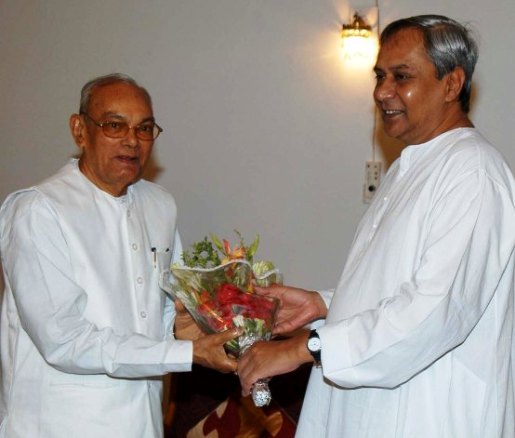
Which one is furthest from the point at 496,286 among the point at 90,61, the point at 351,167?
the point at 90,61

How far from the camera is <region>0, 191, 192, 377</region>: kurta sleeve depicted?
8.06 ft

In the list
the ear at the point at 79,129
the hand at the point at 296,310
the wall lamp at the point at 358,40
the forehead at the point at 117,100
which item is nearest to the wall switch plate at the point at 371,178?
the wall lamp at the point at 358,40

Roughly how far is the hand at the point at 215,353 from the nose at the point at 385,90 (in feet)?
2.75

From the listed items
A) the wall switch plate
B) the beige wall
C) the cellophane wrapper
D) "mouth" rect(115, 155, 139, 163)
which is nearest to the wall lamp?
the beige wall

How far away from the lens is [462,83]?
2.44 metres

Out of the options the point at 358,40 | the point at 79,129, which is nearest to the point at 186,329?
the point at 79,129

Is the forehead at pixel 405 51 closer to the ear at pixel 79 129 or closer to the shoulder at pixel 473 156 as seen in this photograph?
the shoulder at pixel 473 156

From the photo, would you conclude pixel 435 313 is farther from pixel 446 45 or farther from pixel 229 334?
pixel 446 45

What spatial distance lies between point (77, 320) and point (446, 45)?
1.38 m

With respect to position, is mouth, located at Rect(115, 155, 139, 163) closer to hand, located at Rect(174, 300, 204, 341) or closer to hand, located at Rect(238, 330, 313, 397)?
hand, located at Rect(174, 300, 204, 341)

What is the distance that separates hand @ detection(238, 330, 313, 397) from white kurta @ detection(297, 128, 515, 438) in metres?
0.11

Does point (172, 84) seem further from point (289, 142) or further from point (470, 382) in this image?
point (470, 382)

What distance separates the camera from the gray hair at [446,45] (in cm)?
243

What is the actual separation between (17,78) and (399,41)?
2.95 metres
